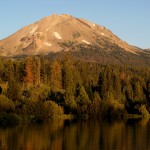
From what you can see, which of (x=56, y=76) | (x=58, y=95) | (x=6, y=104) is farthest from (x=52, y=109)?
(x=56, y=76)

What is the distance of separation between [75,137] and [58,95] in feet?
214

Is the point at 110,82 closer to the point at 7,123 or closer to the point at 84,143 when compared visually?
the point at 7,123

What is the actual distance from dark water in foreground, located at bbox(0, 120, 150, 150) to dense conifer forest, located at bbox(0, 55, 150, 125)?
42.3ft

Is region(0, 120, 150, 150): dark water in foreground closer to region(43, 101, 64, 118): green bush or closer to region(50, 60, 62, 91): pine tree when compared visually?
region(43, 101, 64, 118): green bush

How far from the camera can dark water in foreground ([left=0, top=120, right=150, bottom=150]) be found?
86675 millimetres

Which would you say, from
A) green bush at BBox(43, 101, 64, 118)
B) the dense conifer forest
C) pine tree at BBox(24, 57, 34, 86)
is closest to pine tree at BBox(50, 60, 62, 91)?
the dense conifer forest

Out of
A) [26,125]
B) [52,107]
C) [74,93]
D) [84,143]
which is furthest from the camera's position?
[74,93]

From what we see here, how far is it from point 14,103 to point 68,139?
1832 inches

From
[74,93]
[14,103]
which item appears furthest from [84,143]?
[74,93]

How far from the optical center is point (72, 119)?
491 feet

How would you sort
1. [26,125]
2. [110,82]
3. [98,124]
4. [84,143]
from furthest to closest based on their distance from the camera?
[110,82], [98,124], [26,125], [84,143]

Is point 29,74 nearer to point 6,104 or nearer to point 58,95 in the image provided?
point 58,95

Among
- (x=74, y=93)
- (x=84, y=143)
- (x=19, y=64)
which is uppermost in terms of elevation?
(x=19, y=64)

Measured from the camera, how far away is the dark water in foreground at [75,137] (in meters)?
86.7
